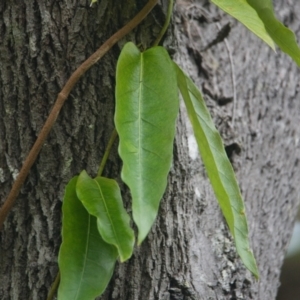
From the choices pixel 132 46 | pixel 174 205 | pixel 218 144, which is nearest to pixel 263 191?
pixel 174 205

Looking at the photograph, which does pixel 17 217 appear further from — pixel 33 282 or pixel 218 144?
pixel 218 144

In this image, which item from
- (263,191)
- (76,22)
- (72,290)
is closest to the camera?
(72,290)

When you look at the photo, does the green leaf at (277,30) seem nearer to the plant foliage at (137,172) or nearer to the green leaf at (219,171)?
the plant foliage at (137,172)

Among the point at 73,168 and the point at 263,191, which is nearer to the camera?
the point at 73,168

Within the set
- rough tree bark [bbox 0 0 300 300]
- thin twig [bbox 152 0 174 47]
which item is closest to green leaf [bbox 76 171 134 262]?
rough tree bark [bbox 0 0 300 300]

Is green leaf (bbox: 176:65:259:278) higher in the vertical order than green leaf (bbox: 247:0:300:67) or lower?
lower

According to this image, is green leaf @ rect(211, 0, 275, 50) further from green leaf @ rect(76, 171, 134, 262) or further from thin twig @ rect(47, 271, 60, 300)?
thin twig @ rect(47, 271, 60, 300)

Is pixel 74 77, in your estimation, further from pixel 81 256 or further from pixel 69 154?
pixel 81 256

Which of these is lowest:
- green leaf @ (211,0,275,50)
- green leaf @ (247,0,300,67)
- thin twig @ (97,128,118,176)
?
thin twig @ (97,128,118,176)
